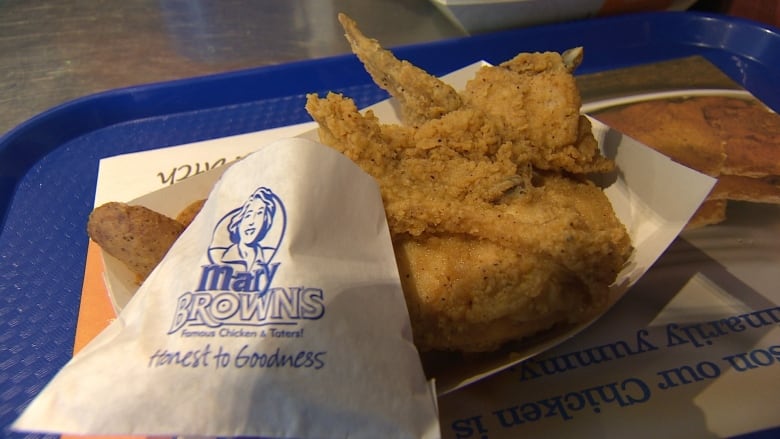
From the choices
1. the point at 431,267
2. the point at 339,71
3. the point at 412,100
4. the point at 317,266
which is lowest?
the point at 317,266

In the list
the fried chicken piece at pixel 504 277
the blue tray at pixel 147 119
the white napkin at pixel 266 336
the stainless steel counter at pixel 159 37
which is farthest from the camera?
the stainless steel counter at pixel 159 37

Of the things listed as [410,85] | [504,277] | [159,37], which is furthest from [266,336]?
[159,37]

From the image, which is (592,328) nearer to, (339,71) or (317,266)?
(317,266)

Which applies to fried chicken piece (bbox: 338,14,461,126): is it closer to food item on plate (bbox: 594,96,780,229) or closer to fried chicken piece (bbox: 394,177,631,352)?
fried chicken piece (bbox: 394,177,631,352)

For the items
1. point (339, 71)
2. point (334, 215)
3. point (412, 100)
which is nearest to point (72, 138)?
point (339, 71)

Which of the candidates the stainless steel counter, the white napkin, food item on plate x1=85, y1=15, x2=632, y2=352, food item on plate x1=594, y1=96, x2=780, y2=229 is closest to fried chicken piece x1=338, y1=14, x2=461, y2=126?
food item on plate x1=85, y1=15, x2=632, y2=352

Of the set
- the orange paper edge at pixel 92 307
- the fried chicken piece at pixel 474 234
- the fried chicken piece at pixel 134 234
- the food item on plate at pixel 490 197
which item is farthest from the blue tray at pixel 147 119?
the fried chicken piece at pixel 474 234

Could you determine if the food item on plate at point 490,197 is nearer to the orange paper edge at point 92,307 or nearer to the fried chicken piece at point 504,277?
the fried chicken piece at point 504,277
